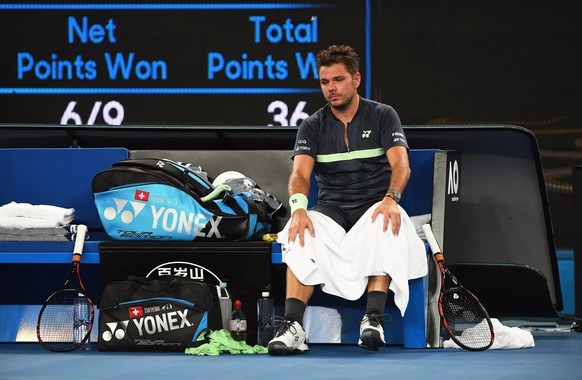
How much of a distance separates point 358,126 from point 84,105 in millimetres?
2876

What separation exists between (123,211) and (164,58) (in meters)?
2.49

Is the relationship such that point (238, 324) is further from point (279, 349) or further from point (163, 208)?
point (163, 208)

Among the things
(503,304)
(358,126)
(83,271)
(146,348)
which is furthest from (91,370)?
(503,304)

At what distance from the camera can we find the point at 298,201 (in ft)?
17.5

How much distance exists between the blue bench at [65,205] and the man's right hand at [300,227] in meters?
0.24

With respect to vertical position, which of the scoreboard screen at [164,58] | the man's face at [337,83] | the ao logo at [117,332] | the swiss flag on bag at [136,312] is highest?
the scoreboard screen at [164,58]

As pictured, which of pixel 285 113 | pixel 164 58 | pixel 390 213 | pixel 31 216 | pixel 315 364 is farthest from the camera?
pixel 164 58

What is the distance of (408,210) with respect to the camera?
5.84m

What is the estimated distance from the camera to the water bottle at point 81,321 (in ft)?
17.8

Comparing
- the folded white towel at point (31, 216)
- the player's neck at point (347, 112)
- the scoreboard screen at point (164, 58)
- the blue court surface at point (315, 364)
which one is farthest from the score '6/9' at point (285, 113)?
the blue court surface at point (315, 364)

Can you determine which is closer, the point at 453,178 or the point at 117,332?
the point at 117,332

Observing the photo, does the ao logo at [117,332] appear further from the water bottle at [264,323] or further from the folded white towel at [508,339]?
the folded white towel at [508,339]

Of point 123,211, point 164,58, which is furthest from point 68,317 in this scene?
point 164,58

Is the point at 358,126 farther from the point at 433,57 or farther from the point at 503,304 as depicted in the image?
the point at 433,57
